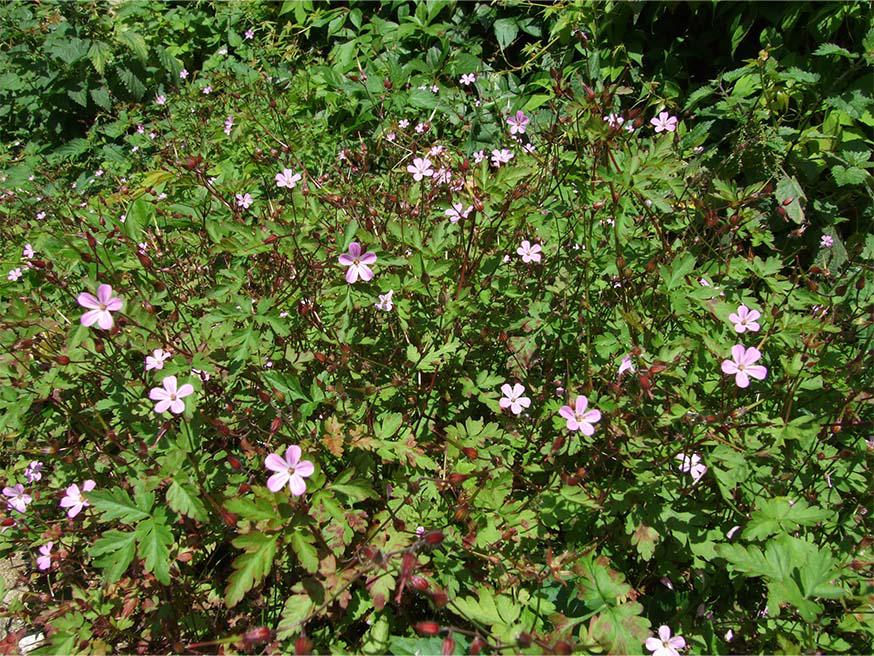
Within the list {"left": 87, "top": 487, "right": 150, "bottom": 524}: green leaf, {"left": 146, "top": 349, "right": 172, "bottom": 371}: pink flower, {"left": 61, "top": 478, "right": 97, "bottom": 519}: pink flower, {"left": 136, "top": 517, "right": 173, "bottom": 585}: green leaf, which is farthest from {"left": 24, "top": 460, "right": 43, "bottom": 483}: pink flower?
{"left": 136, "top": 517, "right": 173, "bottom": 585}: green leaf

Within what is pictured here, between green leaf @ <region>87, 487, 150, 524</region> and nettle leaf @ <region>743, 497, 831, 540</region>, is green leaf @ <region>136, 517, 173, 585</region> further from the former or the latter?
nettle leaf @ <region>743, 497, 831, 540</region>

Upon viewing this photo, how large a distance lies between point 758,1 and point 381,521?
4029mm

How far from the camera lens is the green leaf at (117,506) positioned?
6.46ft

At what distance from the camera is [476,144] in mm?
4699

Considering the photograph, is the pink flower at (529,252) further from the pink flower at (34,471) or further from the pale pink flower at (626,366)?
the pink flower at (34,471)

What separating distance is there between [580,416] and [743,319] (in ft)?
2.41

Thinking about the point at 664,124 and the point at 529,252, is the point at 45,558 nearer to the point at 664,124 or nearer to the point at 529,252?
the point at 529,252

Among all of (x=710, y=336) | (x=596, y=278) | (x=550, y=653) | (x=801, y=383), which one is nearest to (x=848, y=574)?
(x=801, y=383)

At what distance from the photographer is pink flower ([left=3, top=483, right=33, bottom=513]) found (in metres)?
2.68

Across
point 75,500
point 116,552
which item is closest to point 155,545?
point 116,552

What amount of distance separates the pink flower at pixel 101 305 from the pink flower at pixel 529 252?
1.69m

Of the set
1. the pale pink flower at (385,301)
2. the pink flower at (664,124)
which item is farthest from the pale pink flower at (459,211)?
the pink flower at (664,124)

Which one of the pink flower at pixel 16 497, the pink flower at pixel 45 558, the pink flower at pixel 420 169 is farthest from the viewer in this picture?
the pink flower at pixel 420 169

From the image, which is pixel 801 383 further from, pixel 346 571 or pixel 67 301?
pixel 67 301
